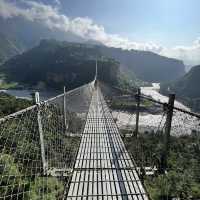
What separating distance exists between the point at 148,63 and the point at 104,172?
130 metres

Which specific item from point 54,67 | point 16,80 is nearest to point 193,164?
point 54,67

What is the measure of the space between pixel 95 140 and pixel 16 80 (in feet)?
265

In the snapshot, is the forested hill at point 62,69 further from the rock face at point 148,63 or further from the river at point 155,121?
the rock face at point 148,63

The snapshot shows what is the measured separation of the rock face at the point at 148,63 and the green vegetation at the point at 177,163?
103 m

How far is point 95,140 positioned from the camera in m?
4.13

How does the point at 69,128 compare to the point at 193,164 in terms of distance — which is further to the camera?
the point at 193,164

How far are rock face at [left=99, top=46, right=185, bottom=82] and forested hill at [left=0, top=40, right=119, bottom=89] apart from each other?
134ft

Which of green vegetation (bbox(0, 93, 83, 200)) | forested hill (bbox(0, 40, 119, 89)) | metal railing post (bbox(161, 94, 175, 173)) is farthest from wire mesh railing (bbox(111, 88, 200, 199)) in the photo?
forested hill (bbox(0, 40, 119, 89))

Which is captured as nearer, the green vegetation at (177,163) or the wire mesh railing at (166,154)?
the wire mesh railing at (166,154)

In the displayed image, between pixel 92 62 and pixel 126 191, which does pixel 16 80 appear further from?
pixel 126 191

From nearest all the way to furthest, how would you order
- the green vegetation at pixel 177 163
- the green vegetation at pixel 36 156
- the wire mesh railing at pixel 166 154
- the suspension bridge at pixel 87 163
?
the green vegetation at pixel 36 156 → the suspension bridge at pixel 87 163 → the wire mesh railing at pixel 166 154 → the green vegetation at pixel 177 163

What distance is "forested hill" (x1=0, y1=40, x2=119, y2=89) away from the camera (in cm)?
5822

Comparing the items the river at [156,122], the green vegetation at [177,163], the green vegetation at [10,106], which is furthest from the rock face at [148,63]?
the green vegetation at [10,106]

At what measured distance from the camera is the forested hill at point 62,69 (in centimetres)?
5822
